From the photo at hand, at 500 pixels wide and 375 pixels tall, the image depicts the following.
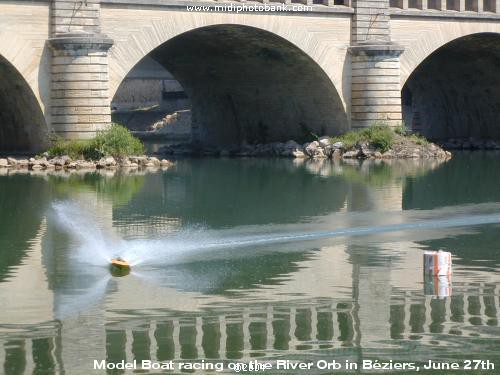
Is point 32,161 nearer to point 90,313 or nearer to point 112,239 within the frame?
point 112,239

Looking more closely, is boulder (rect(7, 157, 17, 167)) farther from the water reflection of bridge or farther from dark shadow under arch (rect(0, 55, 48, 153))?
the water reflection of bridge

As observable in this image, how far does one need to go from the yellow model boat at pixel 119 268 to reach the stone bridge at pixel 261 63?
18.0m

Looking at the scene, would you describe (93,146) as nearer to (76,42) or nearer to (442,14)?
(76,42)

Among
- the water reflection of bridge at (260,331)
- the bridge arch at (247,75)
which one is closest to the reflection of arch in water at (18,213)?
the water reflection of bridge at (260,331)

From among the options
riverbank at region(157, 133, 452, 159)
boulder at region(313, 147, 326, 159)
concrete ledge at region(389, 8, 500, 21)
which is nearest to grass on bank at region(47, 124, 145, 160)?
boulder at region(313, 147, 326, 159)

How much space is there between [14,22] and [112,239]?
1563 cm

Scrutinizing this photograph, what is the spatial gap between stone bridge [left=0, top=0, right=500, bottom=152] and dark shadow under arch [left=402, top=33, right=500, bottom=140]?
47mm

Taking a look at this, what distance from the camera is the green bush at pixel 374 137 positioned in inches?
1613

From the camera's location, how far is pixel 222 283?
15.3m

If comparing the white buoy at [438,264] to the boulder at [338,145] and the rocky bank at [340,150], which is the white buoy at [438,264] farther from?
the boulder at [338,145]

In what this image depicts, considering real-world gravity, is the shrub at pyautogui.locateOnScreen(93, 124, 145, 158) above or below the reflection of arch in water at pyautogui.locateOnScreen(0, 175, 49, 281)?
above

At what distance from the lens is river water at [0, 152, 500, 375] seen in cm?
1203

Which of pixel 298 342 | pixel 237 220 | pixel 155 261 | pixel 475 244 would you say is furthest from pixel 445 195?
pixel 298 342

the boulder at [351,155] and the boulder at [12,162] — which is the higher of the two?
the boulder at [351,155]
